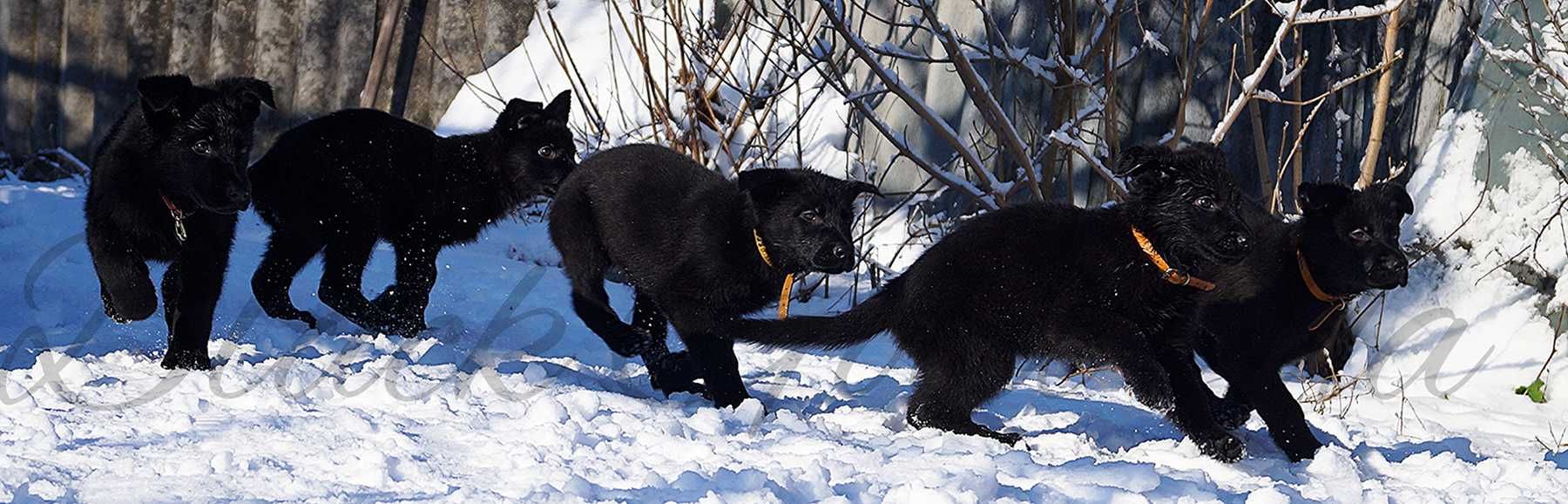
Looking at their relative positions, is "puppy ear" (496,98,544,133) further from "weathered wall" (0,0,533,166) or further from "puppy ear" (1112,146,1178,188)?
"weathered wall" (0,0,533,166)

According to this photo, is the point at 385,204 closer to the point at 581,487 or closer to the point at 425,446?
the point at 425,446

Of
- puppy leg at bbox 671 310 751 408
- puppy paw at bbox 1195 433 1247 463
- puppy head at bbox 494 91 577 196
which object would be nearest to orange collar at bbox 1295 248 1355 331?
puppy paw at bbox 1195 433 1247 463

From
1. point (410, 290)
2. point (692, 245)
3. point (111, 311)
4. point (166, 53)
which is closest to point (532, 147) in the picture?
point (410, 290)

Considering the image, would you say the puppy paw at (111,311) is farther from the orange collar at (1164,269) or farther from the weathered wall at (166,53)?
the weathered wall at (166,53)

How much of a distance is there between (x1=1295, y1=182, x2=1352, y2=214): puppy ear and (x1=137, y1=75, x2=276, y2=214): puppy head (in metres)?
3.56

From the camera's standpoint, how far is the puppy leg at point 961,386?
4953 mm

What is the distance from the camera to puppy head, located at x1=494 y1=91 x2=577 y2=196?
22.7 feet

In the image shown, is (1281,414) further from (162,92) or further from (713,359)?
(162,92)

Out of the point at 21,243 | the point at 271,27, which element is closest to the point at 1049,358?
the point at 21,243

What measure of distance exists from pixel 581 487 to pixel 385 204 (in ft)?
10.5

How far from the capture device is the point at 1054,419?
5453 mm

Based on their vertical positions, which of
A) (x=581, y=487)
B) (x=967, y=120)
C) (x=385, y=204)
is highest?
(x=967, y=120)

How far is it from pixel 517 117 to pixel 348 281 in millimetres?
970

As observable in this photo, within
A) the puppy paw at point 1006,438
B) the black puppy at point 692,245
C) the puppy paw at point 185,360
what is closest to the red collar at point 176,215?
the puppy paw at point 185,360
